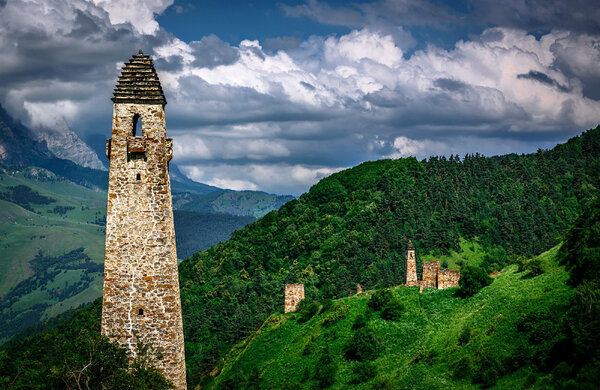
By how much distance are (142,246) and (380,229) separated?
122m

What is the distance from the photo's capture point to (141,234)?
2272cm

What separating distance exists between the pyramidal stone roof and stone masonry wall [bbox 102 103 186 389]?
0.95 ft

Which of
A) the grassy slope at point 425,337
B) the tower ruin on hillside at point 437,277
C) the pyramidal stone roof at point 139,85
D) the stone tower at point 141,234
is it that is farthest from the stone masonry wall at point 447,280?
the pyramidal stone roof at point 139,85

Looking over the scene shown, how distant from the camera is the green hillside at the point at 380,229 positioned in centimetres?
11931

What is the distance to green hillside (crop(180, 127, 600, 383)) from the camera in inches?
4697

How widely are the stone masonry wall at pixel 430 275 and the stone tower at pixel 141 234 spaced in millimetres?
32261

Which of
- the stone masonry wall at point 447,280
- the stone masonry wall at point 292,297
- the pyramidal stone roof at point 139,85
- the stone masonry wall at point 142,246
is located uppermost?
the pyramidal stone roof at point 139,85

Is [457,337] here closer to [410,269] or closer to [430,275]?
[430,275]

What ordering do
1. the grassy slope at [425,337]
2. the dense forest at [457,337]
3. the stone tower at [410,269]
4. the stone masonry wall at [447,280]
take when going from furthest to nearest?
the stone tower at [410,269]
the stone masonry wall at [447,280]
the grassy slope at [425,337]
the dense forest at [457,337]

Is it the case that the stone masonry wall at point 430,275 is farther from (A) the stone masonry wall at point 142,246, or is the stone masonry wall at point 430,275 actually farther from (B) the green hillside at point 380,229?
(B) the green hillside at point 380,229

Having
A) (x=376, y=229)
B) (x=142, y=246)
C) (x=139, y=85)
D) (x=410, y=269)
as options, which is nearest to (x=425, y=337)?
(x=410, y=269)

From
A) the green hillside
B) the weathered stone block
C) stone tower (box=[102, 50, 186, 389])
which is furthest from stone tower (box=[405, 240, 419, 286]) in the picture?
the green hillside

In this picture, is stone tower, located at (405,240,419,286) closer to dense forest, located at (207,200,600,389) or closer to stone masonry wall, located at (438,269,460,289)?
dense forest, located at (207,200,600,389)

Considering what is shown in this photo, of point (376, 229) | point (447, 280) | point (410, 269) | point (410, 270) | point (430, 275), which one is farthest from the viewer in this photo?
point (376, 229)
